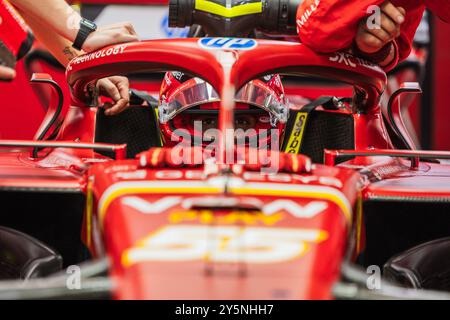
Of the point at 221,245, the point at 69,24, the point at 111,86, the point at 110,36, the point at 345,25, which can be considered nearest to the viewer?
the point at 221,245

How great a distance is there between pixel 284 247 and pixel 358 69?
0.56 metres

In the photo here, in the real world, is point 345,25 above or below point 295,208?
above

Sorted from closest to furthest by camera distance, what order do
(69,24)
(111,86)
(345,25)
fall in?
(345,25) < (69,24) < (111,86)

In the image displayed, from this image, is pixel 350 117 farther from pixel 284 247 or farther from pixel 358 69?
pixel 284 247

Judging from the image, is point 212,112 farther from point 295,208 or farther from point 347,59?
point 295,208

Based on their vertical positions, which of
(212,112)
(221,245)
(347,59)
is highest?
(347,59)

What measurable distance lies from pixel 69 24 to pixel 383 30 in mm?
665

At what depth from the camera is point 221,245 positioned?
0.80 metres

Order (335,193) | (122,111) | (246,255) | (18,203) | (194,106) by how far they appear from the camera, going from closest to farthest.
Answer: (246,255)
(335,193)
(18,203)
(194,106)
(122,111)

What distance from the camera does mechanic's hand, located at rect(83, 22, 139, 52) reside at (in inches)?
54.0

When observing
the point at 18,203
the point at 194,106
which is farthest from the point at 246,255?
the point at 194,106

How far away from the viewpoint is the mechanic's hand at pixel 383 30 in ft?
4.01

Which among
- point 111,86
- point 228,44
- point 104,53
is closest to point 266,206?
point 228,44
